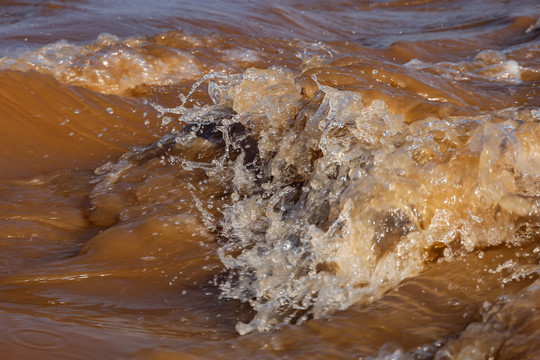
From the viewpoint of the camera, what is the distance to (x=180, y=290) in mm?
2385

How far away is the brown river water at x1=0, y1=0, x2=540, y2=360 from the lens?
1.85 metres

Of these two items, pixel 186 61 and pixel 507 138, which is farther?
pixel 186 61

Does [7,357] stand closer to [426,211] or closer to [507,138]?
[426,211]

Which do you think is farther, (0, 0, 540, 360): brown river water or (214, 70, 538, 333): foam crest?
(214, 70, 538, 333): foam crest

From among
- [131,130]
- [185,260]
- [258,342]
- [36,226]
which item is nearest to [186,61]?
[131,130]

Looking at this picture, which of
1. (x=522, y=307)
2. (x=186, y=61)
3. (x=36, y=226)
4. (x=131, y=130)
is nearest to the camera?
(x=522, y=307)

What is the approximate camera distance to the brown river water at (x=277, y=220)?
6.07ft

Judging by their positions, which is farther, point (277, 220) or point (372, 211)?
point (277, 220)

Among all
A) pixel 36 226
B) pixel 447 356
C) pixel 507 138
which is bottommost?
pixel 36 226

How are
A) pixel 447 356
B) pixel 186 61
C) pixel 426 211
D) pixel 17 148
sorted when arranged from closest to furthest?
pixel 447 356 → pixel 426 211 → pixel 17 148 → pixel 186 61

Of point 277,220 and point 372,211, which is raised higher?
point 372,211

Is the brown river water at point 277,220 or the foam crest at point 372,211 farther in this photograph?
the foam crest at point 372,211

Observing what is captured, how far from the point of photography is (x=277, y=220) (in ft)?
8.74

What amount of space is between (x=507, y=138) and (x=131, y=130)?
7.51 feet
